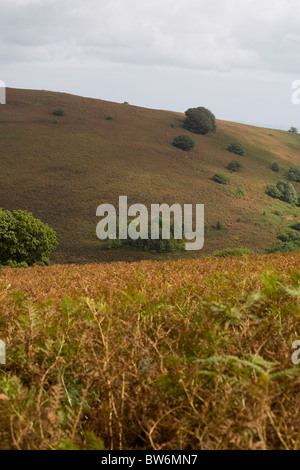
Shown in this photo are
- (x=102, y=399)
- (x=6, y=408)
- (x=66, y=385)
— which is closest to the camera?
(x=6, y=408)

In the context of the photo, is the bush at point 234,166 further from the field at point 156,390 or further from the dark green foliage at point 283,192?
the field at point 156,390

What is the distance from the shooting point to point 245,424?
159 cm

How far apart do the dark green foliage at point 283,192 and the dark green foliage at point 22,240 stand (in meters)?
37.0

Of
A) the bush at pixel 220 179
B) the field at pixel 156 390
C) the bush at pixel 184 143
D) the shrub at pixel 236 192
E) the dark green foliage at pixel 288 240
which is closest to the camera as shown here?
the field at pixel 156 390

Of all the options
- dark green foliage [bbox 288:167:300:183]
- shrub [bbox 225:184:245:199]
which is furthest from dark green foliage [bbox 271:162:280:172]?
shrub [bbox 225:184:245:199]

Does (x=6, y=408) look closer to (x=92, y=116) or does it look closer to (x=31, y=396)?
(x=31, y=396)

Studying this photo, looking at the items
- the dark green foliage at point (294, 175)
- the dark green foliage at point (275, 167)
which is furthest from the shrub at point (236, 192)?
the dark green foliage at point (294, 175)

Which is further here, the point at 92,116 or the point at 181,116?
the point at 181,116

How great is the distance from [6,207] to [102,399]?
147 ft

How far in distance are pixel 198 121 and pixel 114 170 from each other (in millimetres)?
23185

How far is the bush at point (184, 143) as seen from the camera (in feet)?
219

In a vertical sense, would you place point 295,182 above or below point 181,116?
below

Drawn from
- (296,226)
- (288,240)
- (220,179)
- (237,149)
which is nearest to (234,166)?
(220,179)
